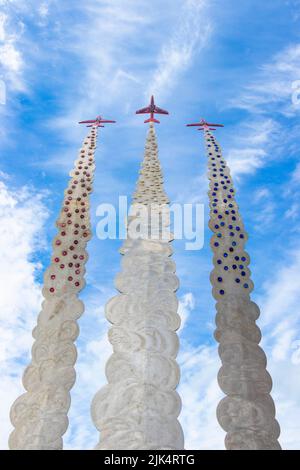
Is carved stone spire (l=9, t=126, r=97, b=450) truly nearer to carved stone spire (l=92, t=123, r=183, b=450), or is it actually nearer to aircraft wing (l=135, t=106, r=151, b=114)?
carved stone spire (l=92, t=123, r=183, b=450)

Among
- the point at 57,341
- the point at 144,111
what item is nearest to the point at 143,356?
the point at 57,341

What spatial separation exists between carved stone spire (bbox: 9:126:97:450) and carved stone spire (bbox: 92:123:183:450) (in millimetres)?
580

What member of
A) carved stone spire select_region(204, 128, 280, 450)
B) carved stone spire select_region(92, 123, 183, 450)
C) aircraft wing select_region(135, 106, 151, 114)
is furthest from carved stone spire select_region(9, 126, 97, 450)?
aircraft wing select_region(135, 106, 151, 114)

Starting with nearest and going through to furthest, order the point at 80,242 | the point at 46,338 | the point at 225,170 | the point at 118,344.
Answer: the point at 118,344, the point at 46,338, the point at 80,242, the point at 225,170

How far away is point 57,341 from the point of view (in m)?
5.62

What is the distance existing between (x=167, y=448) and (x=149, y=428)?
277 millimetres

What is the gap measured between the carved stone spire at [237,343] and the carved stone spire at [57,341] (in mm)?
2005

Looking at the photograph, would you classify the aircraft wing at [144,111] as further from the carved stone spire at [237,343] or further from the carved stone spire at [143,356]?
the carved stone spire at [143,356]

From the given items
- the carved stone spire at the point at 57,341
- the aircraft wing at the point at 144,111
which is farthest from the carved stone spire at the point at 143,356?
the aircraft wing at the point at 144,111

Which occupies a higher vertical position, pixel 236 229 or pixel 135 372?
pixel 236 229

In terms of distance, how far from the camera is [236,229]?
7082mm
